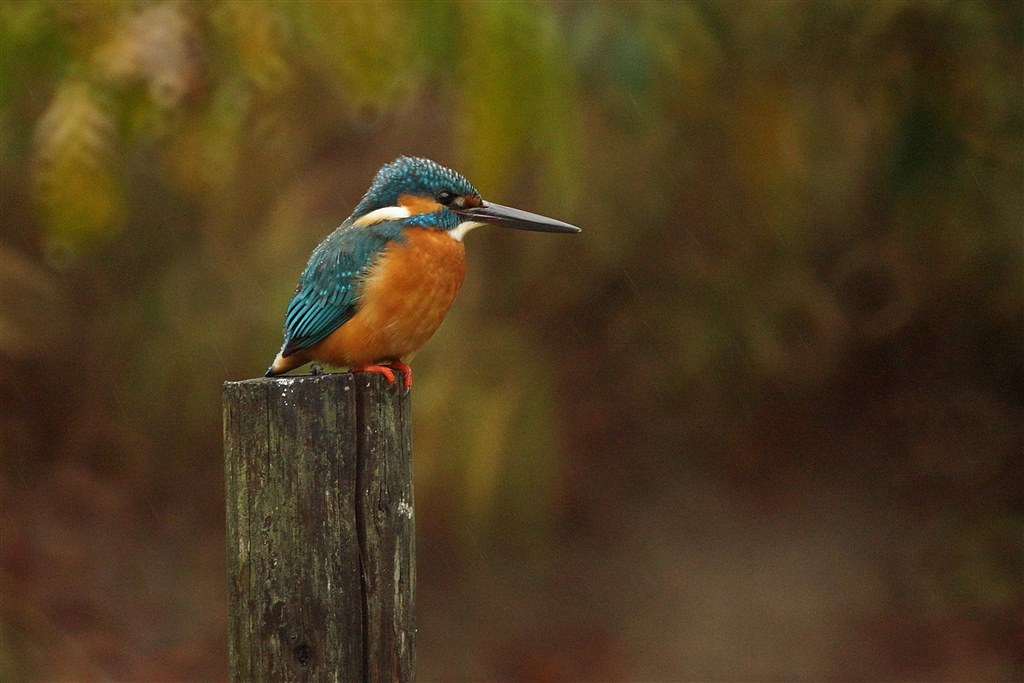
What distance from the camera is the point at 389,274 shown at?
2846 mm

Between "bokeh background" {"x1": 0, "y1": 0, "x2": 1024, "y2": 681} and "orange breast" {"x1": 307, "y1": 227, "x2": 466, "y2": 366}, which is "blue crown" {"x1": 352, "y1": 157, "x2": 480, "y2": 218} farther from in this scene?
"bokeh background" {"x1": 0, "y1": 0, "x2": 1024, "y2": 681}

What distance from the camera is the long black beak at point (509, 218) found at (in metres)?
3.00

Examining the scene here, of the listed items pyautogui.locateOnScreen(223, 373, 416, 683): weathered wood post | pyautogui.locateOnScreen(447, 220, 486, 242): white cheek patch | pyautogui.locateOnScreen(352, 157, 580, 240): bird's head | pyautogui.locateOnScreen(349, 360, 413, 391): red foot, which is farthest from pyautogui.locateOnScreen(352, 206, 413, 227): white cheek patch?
pyautogui.locateOnScreen(223, 373, 416, 683): weathered wood post

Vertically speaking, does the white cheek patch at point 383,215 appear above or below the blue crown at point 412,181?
below

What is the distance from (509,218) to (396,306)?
0.38 metres

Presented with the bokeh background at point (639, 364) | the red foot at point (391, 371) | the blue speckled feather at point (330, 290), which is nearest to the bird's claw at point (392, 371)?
the red foot at point (391, 371)

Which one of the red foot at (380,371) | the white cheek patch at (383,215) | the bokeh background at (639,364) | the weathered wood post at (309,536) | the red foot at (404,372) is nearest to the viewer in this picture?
the weathered wood post at (309,536)

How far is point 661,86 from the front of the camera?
5.71 meters

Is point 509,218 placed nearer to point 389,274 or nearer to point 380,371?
point 389,274

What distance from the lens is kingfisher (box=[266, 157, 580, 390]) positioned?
2.82m

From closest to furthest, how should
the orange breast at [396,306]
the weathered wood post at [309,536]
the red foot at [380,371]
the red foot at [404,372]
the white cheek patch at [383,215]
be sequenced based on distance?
the weathered wood post at [309,536] → the red foot at [380,371] → the red foot at [404,372] → the orange breast at [396,306] → the white cheek patch at [383,215]

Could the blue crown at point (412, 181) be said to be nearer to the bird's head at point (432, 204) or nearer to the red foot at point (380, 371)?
the bird's head at point (432, 204)

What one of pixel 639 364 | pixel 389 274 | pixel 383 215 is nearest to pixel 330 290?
pixel 389 274

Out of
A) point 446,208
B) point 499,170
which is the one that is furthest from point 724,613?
point 446,208
